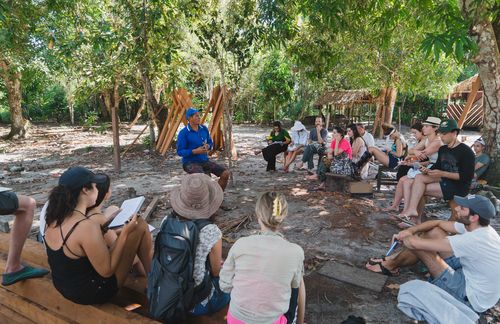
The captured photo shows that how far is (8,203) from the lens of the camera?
10.0 ft

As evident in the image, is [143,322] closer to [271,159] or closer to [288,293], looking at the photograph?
[288,293]

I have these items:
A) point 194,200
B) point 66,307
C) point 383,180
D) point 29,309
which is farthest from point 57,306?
point 383,180

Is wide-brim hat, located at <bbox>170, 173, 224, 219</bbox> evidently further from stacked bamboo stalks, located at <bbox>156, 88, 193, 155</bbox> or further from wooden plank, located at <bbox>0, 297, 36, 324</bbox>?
stacked bamboo stalks, located at <bbox>156, 88, 193, 155</bbox>

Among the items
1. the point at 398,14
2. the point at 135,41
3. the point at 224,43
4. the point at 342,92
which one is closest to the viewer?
the point at 398,14

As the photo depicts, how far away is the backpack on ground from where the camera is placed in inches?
88.0

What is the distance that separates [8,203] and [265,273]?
2407 millimetres

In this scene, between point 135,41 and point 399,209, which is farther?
point 135,41

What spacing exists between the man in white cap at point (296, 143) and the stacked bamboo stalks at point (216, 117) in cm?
276

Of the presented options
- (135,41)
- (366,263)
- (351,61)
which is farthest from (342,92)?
(366,263)

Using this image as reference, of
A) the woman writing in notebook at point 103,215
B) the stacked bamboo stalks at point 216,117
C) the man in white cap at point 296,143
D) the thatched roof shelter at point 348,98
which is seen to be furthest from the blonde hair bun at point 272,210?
the thatched roof shelter at point 348,98

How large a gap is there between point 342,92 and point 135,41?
14.6 metres

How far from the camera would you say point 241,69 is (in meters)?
7.36

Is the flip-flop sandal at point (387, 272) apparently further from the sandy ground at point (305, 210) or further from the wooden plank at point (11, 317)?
the wooden plank at point (11, 317)

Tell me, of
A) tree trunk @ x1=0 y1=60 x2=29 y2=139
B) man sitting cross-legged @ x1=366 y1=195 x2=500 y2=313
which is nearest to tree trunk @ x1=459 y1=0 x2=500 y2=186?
man sitting cross-legged @ x1=366 y1=195 x2=500 y2=313
